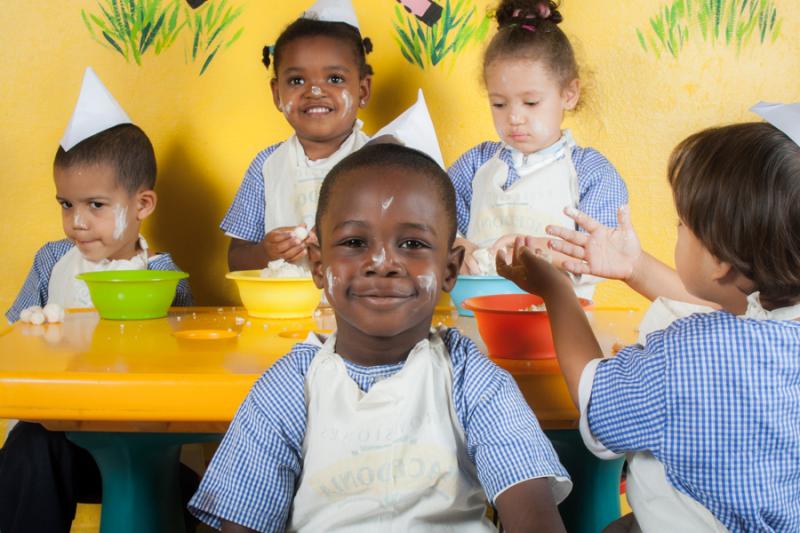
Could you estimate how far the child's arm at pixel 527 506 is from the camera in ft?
3.23

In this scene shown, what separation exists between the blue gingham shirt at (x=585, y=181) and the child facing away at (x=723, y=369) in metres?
0.95

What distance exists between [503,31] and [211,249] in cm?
108

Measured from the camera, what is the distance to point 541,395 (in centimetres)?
122

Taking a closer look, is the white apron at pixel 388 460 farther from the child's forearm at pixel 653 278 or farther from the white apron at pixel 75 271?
the white apron at pixel 75 271

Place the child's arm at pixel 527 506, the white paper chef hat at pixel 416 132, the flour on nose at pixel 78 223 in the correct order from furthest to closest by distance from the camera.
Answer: the flour on nose at pixel 78 223, the white paper chef hat at pixel 416 132, the child's arm at pixel 527 506

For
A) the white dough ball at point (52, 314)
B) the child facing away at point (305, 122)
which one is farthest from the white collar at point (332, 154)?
the white dough ball at point (52, 314)

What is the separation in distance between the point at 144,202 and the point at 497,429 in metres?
1.42

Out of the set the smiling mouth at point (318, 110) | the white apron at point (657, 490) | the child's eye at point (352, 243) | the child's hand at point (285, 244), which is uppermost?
the smiling mouth at point (318, 110)

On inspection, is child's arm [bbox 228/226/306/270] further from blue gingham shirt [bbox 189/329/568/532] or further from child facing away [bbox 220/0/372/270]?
blue gingham shirt [bbox 189/329/568/532]

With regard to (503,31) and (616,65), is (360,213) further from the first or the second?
(616,65)

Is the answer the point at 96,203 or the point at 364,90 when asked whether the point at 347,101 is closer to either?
the point at 364,90

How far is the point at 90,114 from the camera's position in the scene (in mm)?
2104

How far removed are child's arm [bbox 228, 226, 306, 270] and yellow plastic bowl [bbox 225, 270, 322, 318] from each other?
21 cm

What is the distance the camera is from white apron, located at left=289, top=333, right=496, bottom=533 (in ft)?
3.44
